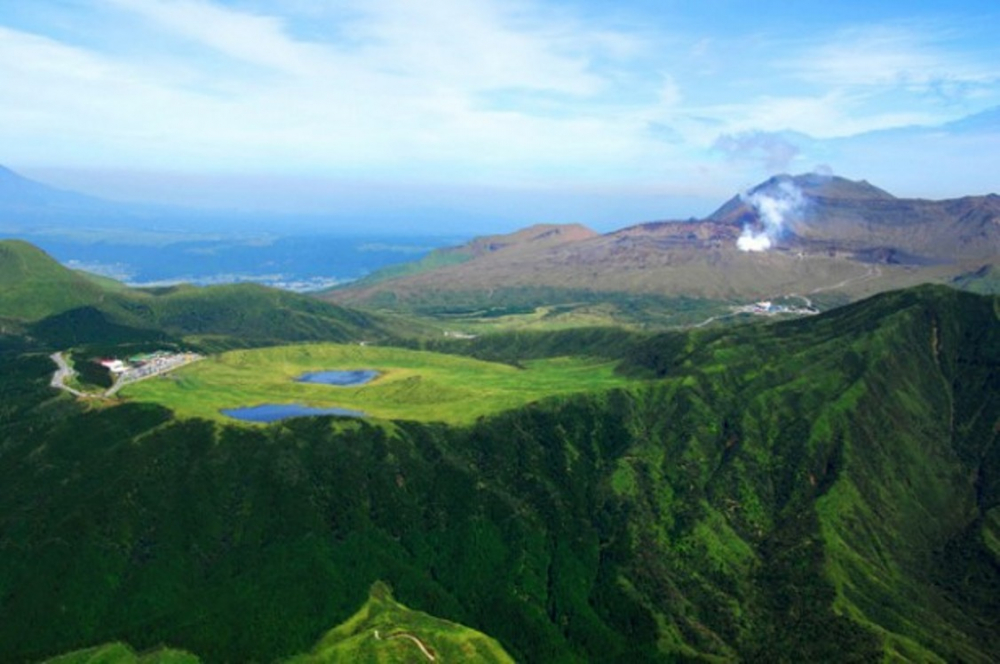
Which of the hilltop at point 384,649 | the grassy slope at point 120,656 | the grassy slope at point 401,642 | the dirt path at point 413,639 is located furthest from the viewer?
the grassy slope at point 401,642

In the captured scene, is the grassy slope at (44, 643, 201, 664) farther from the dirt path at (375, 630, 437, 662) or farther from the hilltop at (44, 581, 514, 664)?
the dirt path at (375, 630, 437, 662)

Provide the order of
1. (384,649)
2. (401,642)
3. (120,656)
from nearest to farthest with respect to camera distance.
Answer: (384,649), (120,656), (401,642)

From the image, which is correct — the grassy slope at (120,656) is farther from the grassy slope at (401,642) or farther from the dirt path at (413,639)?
the dirt path at (413,639)

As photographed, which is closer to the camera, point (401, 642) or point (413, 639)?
point (401, 642)

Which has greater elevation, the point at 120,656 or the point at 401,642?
the point at 120,656

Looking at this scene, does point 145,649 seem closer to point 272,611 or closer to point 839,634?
point 272,611

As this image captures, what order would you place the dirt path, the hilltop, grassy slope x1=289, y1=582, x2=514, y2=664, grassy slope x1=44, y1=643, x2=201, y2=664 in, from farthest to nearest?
grassy slope x1=289, y1=582, x2=514, y2=664 → grassy slope x1=44, y1=643, x2=201, y2=664 → the hilltop → the dirt path

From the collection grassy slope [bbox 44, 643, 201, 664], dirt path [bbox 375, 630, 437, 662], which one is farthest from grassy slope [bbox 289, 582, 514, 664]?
grassy slope [bbox 44, 643, 201, 664]

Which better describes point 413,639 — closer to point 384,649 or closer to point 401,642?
point 401,642

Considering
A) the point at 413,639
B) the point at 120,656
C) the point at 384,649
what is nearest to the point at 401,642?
the point at 413,639

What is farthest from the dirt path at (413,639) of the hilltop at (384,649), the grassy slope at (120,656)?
the grassy slope at (120,656)

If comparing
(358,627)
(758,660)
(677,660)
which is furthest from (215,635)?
(758,660)
